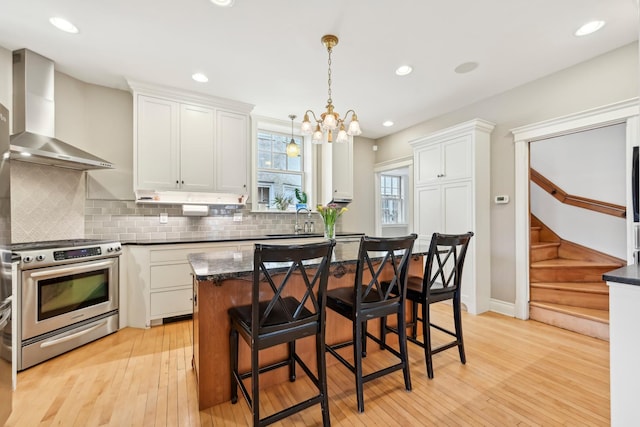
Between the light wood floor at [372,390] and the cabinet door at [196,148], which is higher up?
the cabinet door at [196,148]

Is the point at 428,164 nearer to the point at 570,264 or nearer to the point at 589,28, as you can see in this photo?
the point at 589,28

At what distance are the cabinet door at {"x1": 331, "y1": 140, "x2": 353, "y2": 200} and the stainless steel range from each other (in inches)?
118

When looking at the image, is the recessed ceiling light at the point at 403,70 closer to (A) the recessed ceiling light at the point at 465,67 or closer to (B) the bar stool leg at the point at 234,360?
(A) the recessed ceiling light at the point at 465,67

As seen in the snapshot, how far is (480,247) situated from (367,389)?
2365 mm

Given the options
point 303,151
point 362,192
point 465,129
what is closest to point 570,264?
point 465,129

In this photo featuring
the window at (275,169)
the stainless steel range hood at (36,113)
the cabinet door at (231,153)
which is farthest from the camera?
the window at (275,169)

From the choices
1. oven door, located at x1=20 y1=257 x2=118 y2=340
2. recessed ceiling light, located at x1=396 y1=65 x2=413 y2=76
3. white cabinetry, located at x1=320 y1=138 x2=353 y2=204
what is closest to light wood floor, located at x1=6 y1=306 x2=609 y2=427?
oven door, located at x1=20 y1=257 x2=118 y2=340

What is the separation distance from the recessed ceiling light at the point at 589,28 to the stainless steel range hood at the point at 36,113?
4585 mm

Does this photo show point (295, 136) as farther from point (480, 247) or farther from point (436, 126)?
point (480, 247)

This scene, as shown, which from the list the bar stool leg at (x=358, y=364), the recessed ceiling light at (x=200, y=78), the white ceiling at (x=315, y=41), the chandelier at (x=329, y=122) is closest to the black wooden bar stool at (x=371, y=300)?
the bar stool leg at (x=358, y=364)

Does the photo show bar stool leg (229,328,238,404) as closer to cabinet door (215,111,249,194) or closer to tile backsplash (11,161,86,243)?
cabinet door (215,111,249,194)

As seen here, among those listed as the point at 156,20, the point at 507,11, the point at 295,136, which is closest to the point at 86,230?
the point at 156,20

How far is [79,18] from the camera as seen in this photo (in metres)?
2.22

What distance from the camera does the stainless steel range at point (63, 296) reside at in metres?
2.21
